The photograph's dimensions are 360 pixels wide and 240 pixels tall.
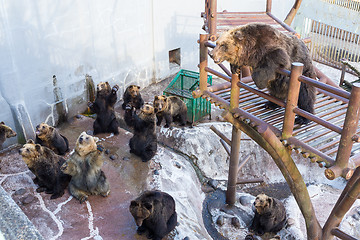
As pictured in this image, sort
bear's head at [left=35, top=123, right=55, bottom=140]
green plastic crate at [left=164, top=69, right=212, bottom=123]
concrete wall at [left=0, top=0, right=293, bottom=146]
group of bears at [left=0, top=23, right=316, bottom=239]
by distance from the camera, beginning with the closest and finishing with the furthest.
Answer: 1. group of bears at [left=0, top=23, right=316, bottom=239]
2. bear's head at [left=35, top=123, right=55, bottom=140]
3. concrete wall at [left=0, top=0, right=293, bottom=146]
4. green plastic crate at [left=164, top=69, right=212, bottom=123]

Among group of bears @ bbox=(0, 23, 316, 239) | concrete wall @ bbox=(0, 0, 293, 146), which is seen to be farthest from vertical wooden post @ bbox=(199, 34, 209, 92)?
concrete wall @ bbox=(0, 0, 293, 146)

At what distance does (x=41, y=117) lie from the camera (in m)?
9.29

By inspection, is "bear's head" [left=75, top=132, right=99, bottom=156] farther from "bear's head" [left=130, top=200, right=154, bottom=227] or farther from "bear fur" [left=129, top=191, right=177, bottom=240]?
"bear's head" [left=130, top=200, right=154, bottom=227]

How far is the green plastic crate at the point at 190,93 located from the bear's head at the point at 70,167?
15.7ft

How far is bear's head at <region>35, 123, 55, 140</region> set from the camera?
7.63m

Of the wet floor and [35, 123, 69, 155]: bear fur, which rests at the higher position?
[35, 123, 69, 155]: bear fur

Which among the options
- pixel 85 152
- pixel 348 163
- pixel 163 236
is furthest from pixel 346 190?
pixel 85 152

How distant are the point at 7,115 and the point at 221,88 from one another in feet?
17.2

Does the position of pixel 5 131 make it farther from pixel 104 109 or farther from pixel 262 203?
pixel 262 203

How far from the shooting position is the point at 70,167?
649 cm

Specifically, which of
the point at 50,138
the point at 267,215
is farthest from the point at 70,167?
the point at 267,215

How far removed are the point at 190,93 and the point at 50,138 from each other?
485 cm

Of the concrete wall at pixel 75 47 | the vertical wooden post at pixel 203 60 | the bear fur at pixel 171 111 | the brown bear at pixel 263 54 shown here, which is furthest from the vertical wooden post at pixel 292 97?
the concrete wall at pixel 75 47

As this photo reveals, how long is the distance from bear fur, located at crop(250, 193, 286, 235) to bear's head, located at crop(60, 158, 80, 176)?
3.78 meters
